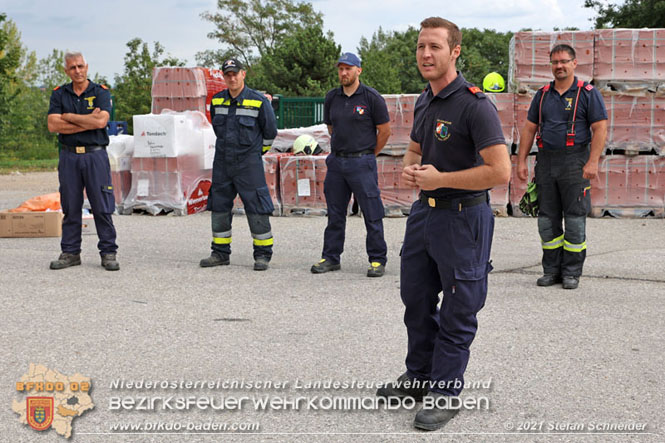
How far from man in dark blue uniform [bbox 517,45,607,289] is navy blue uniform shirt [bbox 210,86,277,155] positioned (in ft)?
8.81

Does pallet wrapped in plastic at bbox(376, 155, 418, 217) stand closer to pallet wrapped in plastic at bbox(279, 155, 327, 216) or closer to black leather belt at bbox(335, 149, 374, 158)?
pallet wrapped in plastic at bbox(279, 155, 327, 216)

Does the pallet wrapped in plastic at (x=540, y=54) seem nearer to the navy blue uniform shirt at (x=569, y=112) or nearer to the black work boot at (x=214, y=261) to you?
the navy blue uniform shirt at (x=569, y=112)

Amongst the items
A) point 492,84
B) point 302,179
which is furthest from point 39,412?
point 492,84

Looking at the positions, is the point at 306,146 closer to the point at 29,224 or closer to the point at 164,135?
the point at 164,135

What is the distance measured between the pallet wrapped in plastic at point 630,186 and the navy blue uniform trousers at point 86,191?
7578 millimetres

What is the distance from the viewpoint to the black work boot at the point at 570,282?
679cm

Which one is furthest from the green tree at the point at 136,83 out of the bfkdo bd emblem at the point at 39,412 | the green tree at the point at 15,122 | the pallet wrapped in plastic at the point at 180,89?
the bfkdo bd emblem at the point at 39,412

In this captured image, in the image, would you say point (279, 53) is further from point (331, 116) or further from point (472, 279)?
point (472, 279)

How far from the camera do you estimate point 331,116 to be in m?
7.72

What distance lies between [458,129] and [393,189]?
873 cm

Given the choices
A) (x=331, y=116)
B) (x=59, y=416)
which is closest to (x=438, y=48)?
(x=59, y=416)

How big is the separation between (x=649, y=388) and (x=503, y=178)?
5.47 ft

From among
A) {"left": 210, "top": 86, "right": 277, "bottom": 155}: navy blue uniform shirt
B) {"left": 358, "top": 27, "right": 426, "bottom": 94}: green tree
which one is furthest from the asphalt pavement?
{"left": 358, "top": 27, "right": 426, "bottom": 94}: green tree

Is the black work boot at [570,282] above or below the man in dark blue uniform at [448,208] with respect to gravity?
below
